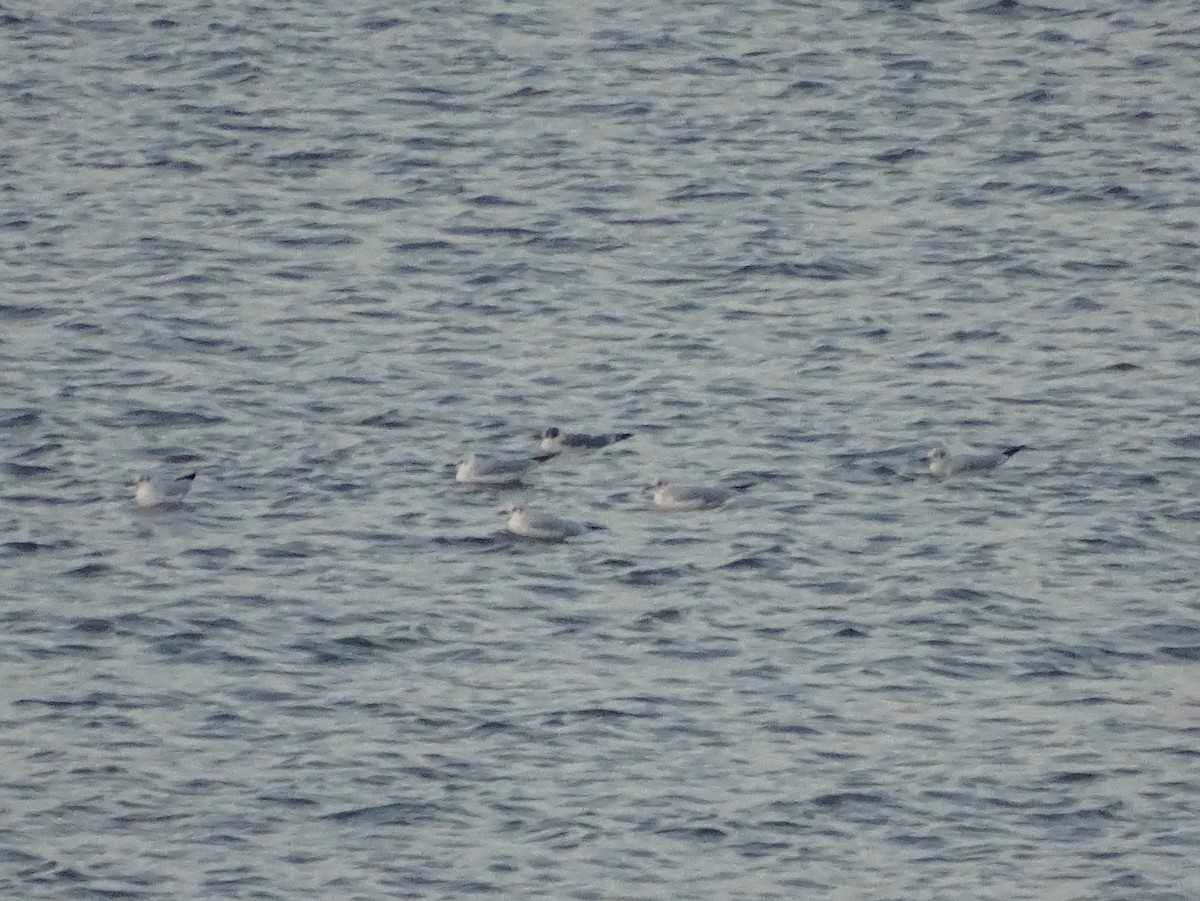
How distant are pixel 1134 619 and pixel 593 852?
486 cm

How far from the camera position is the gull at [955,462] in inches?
774

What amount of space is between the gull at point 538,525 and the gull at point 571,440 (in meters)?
1.29

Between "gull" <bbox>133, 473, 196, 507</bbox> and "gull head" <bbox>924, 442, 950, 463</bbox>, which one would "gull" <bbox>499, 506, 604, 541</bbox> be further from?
"gull head" <bbox>924, 442, 950, 463</bbox>

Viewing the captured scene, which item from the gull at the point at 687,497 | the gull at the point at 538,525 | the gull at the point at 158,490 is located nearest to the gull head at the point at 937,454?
the gull at the point at 687,497

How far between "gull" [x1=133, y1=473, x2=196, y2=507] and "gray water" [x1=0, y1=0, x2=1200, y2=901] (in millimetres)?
314

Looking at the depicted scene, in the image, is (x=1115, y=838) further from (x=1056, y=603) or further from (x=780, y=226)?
(x=780, y=226)

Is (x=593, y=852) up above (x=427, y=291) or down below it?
below

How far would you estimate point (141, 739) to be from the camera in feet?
50.6

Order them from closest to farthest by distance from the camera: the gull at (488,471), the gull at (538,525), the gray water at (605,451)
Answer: the gray water at (605,451) < the gull at (538,525) < the gull at (488,471)

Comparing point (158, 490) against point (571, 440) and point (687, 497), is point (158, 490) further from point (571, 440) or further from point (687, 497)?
point (687, 497)

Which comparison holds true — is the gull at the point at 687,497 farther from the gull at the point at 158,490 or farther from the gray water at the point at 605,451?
the gull at the point at 158,490

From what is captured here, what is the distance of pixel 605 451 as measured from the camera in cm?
2064

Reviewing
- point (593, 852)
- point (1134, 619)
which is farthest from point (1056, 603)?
point (593, 852)

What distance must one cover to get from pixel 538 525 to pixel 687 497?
1258 mm
